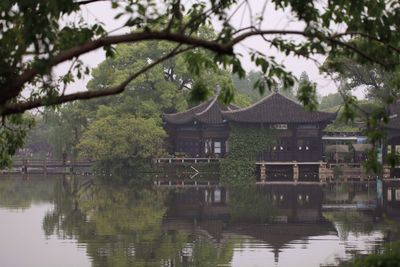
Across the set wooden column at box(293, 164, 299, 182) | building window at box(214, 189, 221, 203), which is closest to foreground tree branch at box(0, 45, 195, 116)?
building window at box(214, 189, 221, 203)

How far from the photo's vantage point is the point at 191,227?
17.8 meters

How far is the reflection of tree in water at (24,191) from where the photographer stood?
2566 cm

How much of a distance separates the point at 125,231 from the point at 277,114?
91.4ft

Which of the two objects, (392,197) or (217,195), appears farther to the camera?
(217,195)

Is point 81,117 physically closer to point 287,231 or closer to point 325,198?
point 325,198

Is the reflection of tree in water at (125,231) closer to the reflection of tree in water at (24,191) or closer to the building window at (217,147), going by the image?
the reflection of tree in water at (24,191)

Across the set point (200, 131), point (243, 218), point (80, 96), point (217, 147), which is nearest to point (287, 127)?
point (217, 147)

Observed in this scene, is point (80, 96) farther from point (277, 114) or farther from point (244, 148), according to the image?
point (277, 114)

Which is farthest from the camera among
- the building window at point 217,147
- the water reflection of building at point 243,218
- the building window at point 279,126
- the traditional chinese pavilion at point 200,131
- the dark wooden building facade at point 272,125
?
the building window at point 217,147

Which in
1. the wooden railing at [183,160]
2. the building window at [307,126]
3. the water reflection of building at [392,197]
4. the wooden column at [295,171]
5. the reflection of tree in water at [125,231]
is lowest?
the reflection of tree in water at [125,231]

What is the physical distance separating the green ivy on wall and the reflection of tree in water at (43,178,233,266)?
47.2 feet

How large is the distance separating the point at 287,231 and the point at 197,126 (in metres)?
29.0

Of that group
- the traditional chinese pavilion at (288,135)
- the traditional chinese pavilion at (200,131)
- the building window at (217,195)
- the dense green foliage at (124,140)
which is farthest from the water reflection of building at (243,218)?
the traditional chinese pavilion at (200,131)

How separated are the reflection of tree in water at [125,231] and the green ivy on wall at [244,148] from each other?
1438 centimetres
